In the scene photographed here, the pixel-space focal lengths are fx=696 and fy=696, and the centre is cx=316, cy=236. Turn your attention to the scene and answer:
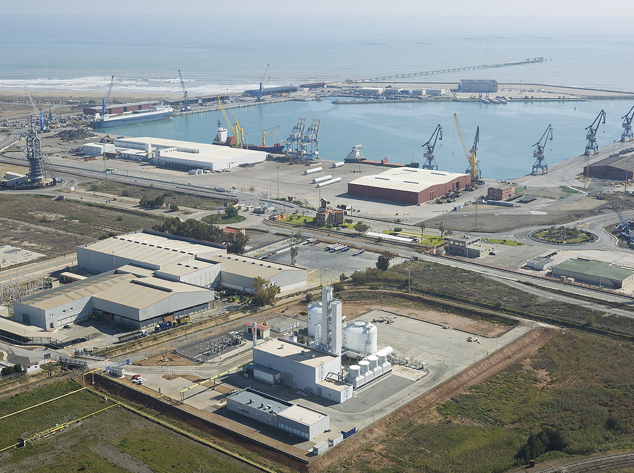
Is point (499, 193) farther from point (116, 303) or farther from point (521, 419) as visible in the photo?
point (116, 303)

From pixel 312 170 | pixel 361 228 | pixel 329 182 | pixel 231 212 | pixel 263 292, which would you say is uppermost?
pixel 312 170

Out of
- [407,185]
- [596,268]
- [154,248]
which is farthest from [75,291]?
[407,185]

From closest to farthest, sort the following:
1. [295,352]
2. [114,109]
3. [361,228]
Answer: [295,352]
[361,228]
[114,109]

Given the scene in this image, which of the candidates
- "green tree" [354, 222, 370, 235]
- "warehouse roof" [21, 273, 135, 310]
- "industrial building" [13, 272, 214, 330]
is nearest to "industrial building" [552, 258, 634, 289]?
"green tree" [354, 222, 370, 235]

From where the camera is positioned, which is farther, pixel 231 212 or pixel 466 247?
pixel 231 212

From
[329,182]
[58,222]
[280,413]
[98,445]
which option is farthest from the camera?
[329,182]

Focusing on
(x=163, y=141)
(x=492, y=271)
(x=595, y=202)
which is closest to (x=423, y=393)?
(x=492, y=271)
